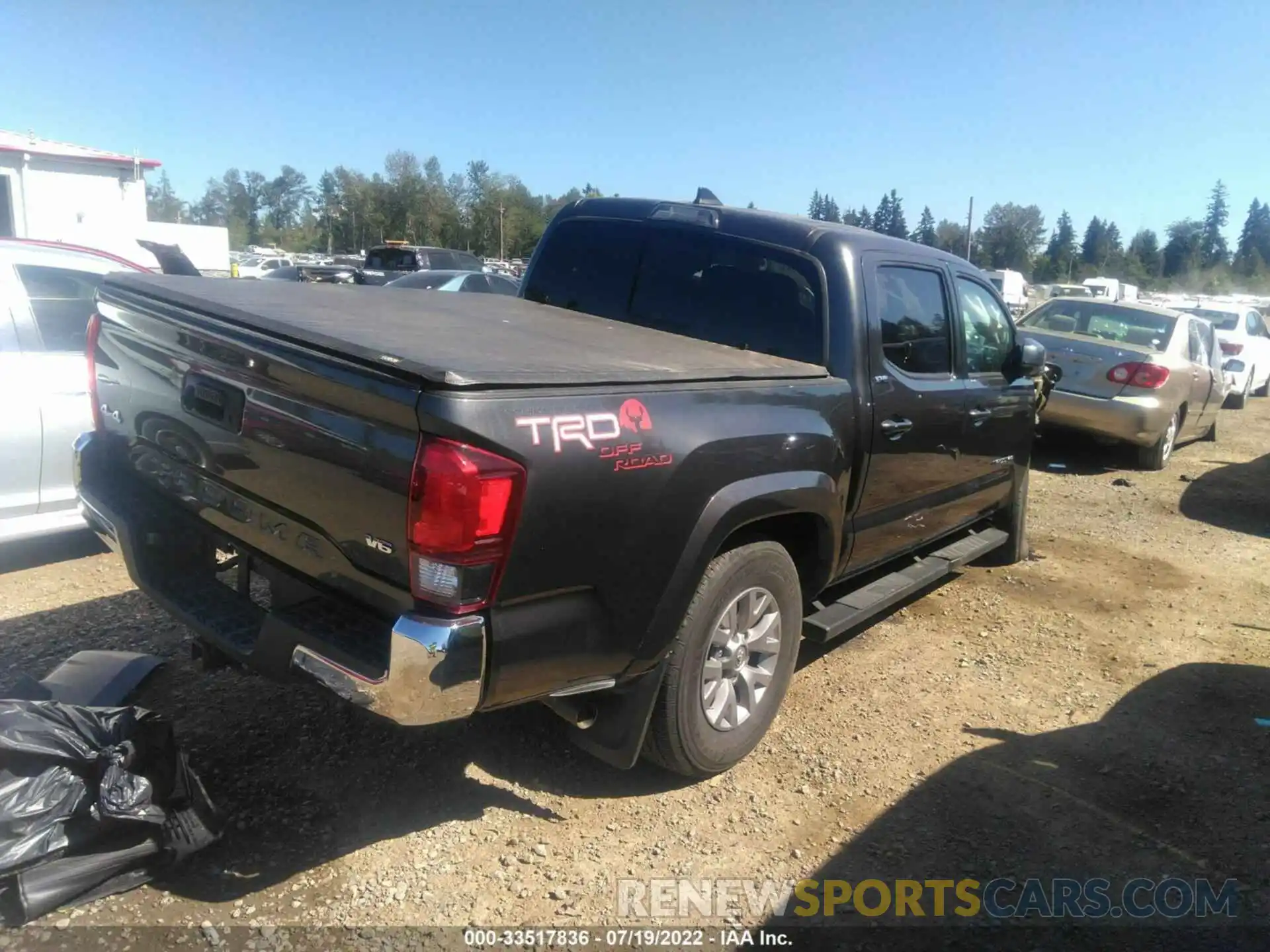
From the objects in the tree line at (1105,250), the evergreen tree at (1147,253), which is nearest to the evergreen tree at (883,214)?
the tree line at (1105,250)

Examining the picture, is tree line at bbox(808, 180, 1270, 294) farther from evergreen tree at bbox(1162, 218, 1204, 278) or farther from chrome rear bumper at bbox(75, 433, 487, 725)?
chrome rear bumper at bbox(75, 433, 487, 725)

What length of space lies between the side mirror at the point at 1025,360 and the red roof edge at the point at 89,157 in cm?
2352

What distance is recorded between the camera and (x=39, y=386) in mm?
4797

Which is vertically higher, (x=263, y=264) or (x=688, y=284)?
(x=688, y=284)

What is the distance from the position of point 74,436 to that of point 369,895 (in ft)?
11.0

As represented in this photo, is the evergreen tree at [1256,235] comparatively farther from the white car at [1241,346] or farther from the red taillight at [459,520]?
the red taillight at [459,520]

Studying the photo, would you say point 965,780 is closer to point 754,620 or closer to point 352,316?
point 754,620

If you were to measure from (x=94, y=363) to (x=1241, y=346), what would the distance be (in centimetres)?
1721

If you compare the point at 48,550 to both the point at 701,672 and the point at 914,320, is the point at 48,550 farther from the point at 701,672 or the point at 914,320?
the point at 914,320

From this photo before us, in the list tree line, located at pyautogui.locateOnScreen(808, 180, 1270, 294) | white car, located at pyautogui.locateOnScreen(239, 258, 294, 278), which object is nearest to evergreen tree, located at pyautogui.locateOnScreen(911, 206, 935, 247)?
tree line, located at pyautogui.locateOnScreen(808, 180, 1270, 294)

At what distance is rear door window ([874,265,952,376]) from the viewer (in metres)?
4.04

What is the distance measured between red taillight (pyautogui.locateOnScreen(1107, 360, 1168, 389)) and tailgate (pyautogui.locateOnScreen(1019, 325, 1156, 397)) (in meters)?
0.04

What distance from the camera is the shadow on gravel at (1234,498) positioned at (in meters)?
7.79

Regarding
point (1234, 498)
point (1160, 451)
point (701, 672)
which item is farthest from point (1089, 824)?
point (1160, 451)
